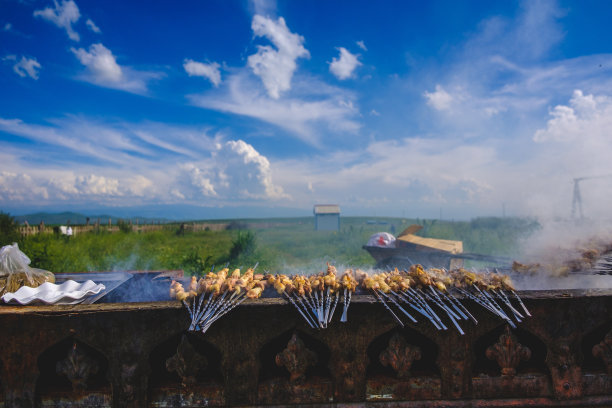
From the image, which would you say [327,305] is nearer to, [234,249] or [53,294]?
[53,294]

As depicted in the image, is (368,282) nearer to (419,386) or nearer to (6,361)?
(419,386)

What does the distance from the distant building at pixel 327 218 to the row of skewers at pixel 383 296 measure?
25239 millimetres

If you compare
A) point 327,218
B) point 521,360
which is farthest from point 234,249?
point 327,218

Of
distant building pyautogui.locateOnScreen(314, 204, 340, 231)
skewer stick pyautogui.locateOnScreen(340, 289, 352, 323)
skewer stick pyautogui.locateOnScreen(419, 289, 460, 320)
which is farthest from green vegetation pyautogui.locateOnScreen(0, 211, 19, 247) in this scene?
distant building pyautogui.locateOnScreen(314, 204, 340, 231)

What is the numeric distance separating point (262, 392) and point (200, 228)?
102 ft

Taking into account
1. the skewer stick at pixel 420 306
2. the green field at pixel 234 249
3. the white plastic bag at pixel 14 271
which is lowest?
the green field at pixel 234 249

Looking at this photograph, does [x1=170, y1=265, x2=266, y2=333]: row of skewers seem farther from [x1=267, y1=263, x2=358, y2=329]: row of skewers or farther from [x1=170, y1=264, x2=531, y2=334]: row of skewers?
[x1=267, y1=263, x2=358, y2=329]: row of skewers

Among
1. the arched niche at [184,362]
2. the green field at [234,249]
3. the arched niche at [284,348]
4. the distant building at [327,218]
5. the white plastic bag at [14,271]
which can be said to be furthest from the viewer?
the distant building at [327,218]

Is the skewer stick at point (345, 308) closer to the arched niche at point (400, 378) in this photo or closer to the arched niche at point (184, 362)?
the arched niche at point (400, 378)

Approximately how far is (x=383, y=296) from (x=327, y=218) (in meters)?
25.8

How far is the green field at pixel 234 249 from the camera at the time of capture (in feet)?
32.4

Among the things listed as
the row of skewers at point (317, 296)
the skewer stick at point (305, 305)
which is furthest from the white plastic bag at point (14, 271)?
the skewer stick at point (305, 305)

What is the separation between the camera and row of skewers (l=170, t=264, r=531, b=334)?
9.59 ft

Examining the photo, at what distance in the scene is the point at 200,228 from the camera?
32.2 metres
